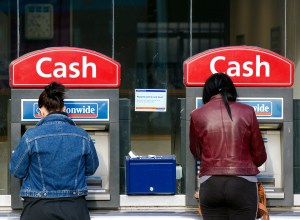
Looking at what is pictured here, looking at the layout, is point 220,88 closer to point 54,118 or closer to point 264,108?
point 54,118

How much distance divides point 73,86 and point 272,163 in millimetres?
1891

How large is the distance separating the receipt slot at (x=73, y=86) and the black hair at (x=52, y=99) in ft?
4.91

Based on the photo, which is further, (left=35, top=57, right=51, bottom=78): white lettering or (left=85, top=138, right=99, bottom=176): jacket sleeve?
(left=35, top=57, right=51, bottom=78): white lettering

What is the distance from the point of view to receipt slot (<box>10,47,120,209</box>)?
21.3ft

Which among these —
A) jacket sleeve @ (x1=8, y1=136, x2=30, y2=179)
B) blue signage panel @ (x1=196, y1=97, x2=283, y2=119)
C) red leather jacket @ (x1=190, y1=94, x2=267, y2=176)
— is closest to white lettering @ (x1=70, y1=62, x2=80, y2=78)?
blue signage panel @ (x1=196, y1=97, x2=283, y2=119)

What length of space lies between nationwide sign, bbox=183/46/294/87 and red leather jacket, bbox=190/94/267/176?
1378mm

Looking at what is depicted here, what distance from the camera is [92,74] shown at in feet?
21.4

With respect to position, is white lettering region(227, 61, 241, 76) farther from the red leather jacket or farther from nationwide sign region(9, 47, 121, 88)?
the red leather jacket

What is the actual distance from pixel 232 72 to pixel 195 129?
1.50 m

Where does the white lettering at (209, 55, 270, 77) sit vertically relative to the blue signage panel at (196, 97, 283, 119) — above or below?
Result: above

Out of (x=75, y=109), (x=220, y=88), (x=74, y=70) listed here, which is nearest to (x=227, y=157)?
(x=220, y=88)

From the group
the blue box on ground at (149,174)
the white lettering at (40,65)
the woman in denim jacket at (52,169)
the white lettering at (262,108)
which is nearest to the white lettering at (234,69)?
the white lettering at (262,108)

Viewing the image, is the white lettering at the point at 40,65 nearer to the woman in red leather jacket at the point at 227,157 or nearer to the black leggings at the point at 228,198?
the woman in red leather jacket at the point at 227,157

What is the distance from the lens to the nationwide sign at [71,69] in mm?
6504
